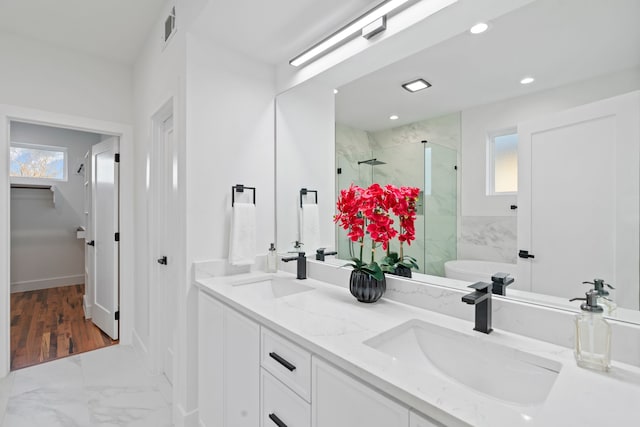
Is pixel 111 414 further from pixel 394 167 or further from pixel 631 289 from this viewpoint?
pixel 631 289

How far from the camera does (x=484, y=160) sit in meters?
1.17

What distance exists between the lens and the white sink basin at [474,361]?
84 centimetres

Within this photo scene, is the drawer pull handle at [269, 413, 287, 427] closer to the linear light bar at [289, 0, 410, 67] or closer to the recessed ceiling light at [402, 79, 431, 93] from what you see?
the recessed ceiling light at [402, 79, 431, 93]

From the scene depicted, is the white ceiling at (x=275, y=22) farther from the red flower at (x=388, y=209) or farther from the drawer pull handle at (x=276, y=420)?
the drawer pull handle at (x=276, y=420)

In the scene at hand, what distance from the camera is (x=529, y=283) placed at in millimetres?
1080

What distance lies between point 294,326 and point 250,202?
1112 mm

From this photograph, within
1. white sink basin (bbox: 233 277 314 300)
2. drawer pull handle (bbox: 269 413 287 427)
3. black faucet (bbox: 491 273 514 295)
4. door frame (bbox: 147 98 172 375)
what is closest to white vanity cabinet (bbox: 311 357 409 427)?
drawer pull handle (bbox: 269 413 287 427)

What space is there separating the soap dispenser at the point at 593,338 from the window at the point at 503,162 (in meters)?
0.43

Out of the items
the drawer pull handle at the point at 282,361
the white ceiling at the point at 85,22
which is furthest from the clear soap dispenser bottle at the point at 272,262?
the white ceiling at the point at 85,22

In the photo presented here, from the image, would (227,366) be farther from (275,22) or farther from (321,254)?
(275,22)

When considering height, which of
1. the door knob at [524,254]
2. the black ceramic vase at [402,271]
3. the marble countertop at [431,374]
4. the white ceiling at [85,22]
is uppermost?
the white ceiling at [85,22]

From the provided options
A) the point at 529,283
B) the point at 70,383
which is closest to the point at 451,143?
the point at 529,283

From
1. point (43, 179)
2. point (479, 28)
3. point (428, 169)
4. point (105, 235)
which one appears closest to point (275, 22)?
point (479, 28)

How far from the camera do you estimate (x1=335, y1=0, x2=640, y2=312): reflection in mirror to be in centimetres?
90
